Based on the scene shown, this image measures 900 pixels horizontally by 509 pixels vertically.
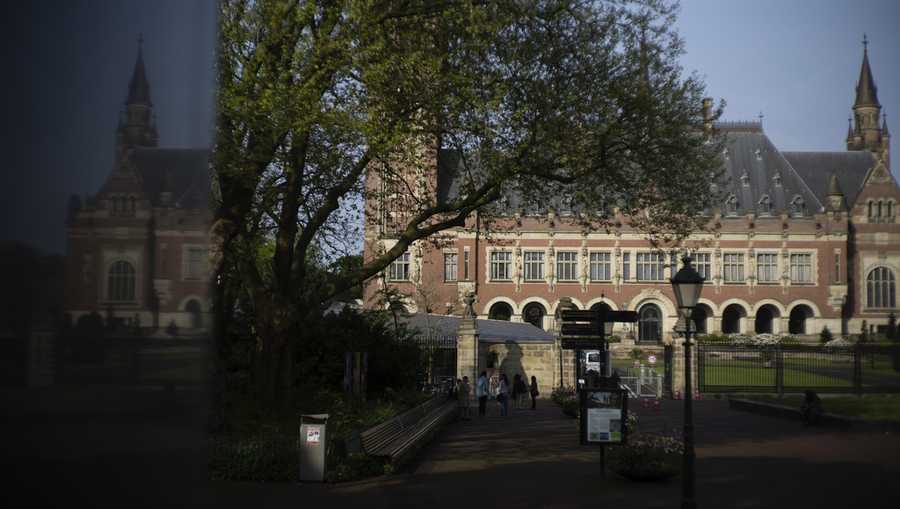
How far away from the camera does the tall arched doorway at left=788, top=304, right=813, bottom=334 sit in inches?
2675

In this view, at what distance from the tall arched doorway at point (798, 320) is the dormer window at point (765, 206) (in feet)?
23.3

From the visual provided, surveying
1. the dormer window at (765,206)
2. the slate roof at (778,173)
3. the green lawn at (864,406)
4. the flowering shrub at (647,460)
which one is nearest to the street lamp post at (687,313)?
the flowering shrub at (647,460)

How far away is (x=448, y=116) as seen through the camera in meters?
15.9

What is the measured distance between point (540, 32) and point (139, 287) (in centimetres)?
1580

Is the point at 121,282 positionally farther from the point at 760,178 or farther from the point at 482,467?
the point at 760,178

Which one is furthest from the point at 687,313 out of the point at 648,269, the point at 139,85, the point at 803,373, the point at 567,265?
the point at 567,265

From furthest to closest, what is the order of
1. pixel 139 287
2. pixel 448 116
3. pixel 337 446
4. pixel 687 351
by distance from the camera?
pixel 448 116 → pixel 337 446 → pixel 687 351 → pixel 139 287

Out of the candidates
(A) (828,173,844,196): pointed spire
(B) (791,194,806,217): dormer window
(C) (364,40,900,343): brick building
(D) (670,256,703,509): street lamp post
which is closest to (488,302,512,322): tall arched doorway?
(C) (364,40,900,343): brick building

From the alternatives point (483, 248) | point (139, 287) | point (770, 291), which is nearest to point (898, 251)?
point (770, 291)

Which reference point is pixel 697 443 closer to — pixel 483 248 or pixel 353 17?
pixel 353 17

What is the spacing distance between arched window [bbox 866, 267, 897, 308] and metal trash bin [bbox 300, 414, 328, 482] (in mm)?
62465

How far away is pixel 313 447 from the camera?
1356 centimetres

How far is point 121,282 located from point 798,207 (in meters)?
73.1

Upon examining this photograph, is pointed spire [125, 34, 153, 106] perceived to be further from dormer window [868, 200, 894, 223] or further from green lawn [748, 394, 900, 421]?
dormer window [868, 200, 894, 223]
